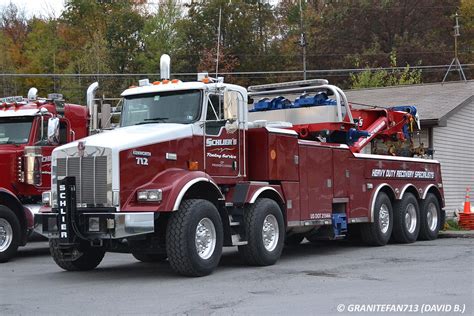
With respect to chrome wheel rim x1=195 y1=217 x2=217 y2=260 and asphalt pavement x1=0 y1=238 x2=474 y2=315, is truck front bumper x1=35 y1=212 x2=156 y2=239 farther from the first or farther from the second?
chrome wheel rim x1=195 y1=217 x2=217 y2=260

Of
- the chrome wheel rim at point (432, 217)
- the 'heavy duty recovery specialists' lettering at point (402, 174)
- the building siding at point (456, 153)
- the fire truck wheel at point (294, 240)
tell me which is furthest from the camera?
the building siding at point (456, 153)

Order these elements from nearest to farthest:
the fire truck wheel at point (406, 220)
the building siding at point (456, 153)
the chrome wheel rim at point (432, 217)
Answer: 1. the fire truck wheel at point (406, 220)
2. the chrome wheel rim at point (432, 217)
3. the building siding at point (456, 153)

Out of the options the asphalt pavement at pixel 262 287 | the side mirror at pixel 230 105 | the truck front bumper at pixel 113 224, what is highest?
the side mirror at pixel 230 105

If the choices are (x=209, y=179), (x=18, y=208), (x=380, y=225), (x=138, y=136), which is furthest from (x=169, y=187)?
(x=380, y=225)

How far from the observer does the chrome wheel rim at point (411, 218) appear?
1700cm

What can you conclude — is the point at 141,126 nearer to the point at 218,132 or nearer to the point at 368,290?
the point at 218,132

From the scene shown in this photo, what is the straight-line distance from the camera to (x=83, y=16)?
5650 cm

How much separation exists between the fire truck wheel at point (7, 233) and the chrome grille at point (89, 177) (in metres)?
3.59

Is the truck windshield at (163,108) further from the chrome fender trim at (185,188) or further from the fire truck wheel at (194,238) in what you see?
the fire truck wheel at (194,238)

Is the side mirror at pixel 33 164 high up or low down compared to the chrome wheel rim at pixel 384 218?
up

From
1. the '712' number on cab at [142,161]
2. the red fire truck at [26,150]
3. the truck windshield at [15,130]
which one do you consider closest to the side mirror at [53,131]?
the red fire truck at [26,150]

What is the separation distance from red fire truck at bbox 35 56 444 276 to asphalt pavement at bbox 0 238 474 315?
52cm

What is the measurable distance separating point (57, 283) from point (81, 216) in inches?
43.0

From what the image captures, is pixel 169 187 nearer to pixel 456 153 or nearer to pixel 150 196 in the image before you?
pixel 150 196
